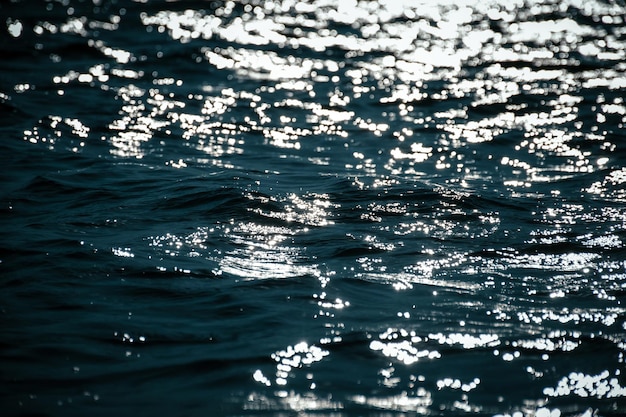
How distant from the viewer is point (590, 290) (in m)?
6.33

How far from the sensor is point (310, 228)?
25.3 ft

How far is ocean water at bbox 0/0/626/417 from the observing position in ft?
16.4

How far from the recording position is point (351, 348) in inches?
211

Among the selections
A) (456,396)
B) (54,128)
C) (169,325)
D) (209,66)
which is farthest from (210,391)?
(209,66)

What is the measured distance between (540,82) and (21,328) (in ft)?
36.2

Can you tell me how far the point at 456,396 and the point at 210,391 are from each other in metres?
1.49

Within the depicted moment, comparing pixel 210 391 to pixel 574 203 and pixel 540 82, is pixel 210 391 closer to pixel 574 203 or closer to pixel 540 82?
pixel 574 203

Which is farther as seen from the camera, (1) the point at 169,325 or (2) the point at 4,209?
(2) the point at 4,209

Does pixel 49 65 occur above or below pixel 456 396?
below

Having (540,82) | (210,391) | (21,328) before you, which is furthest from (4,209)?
(540,82)

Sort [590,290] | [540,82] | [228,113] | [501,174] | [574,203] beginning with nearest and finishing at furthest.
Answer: [590,290] < [574,203] < [501,174] < [228,113] < [540,82]

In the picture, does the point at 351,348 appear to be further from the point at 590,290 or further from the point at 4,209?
the point at 4,209

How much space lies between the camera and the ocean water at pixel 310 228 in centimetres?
501

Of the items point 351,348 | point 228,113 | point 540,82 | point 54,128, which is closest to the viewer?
point 351,348
